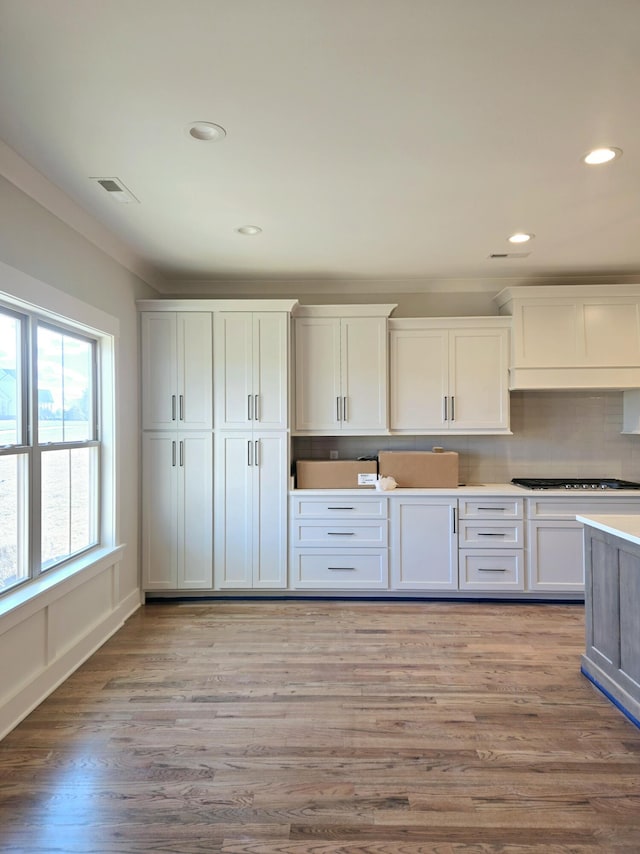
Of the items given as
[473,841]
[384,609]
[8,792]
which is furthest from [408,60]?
[384,609]

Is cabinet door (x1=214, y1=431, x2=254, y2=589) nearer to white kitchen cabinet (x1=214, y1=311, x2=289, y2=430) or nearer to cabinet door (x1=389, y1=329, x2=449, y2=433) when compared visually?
white kitchen cabinet (x1=214, y1=311, x2=289, y2=430)

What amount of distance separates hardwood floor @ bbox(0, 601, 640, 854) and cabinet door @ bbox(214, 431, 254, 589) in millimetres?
673

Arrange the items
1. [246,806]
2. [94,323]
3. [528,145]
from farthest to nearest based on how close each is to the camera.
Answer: [94,323] < [528,145] < [246,806]

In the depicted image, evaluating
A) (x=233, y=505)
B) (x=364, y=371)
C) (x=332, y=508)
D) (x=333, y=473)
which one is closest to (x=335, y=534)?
(x=332, y=508)

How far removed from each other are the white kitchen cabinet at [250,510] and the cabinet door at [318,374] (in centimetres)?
34

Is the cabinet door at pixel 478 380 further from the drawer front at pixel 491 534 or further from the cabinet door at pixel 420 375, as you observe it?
the drawer front at pixel 491 534

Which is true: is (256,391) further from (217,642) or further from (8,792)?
(8,792)

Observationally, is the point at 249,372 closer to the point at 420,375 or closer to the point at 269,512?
the point at 269,512

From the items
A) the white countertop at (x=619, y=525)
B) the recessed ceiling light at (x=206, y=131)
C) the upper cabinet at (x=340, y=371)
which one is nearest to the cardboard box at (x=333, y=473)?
the upper cabinet at (x=340, y=371)

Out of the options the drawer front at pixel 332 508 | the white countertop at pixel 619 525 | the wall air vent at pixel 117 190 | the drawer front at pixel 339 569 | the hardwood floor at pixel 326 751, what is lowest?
the hardwood floor at pixel 326 751

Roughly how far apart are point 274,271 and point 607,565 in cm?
322

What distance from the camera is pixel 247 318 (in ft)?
12.9

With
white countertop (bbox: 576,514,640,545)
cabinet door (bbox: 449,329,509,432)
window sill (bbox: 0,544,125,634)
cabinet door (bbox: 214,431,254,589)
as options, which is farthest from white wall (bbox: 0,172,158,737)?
white countertop (bbox: 576,514,640,545)

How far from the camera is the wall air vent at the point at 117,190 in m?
2.53
